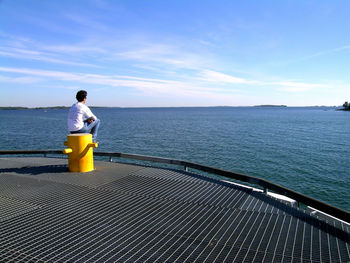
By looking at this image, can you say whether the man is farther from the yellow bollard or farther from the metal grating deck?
the metal grating deck

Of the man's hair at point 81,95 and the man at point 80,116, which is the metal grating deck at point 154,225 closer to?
the man at point 80,116

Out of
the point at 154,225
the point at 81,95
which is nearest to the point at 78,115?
the point at 81,95

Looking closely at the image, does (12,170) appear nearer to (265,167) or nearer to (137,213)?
(137,213)

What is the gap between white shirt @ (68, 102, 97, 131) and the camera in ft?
19.7

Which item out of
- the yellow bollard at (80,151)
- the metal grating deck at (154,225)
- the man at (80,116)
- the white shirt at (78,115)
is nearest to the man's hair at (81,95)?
the man at (80,116)

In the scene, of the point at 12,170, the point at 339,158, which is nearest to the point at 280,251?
the point at 12,170

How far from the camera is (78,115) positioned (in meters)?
6.07

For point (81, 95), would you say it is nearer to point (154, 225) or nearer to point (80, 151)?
point (80, 151)

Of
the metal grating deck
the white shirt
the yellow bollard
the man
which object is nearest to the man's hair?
the man

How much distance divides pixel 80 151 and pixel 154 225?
11.4ft

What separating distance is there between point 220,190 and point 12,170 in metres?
5.48

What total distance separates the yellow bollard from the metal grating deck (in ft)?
2.32

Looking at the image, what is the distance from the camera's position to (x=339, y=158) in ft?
73.7

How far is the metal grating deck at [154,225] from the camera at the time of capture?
264 centimetres
